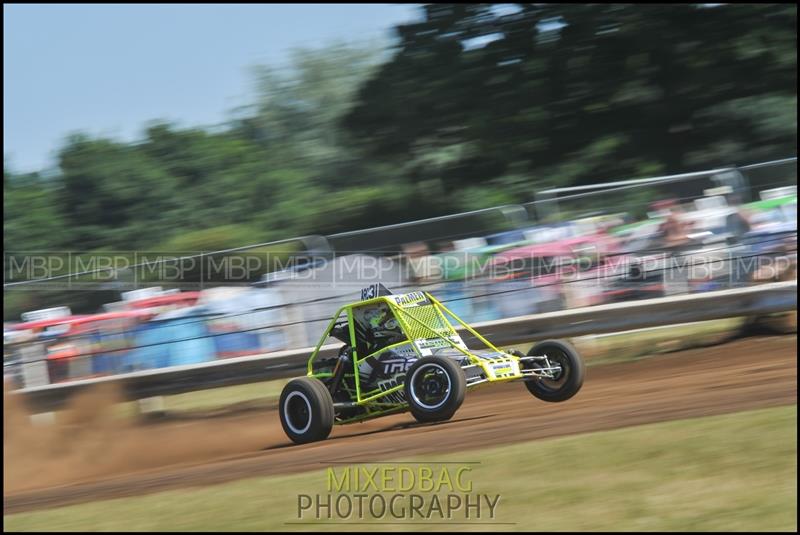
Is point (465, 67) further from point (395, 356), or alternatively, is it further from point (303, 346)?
point (395, 356)

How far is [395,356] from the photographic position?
779cm

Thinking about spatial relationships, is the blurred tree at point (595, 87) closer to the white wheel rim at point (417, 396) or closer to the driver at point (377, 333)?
the driver at point (377, 333)

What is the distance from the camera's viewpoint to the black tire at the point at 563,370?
7.66m

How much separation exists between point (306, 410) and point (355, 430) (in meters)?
1.15

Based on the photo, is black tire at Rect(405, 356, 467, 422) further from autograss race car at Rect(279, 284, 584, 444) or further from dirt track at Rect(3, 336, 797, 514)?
dirt track at Rect(3, 336, 797, 514)

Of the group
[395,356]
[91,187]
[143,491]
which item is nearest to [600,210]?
[395,356]

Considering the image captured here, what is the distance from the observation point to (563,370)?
7.80 meters

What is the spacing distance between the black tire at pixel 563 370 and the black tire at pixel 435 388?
1.04 meters

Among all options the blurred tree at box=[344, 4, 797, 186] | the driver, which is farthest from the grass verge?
the blurred tree at box=[344, 4, 797, 186]

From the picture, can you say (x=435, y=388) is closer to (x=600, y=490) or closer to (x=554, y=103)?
(x=600, y=490)

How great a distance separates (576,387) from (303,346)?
3469 mm

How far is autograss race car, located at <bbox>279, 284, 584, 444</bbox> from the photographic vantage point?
7.45 meters

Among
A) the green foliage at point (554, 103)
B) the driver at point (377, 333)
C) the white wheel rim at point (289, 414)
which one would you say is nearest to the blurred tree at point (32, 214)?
the green foliage at point (554, 103)

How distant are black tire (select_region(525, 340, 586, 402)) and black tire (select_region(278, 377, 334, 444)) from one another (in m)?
1.75
